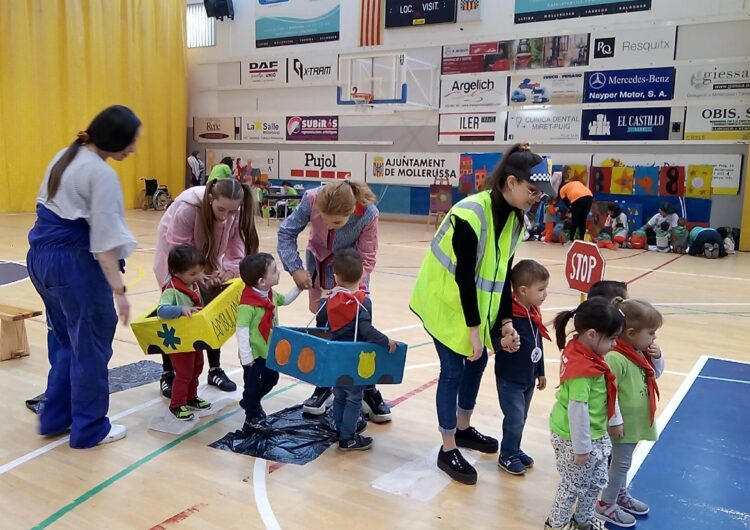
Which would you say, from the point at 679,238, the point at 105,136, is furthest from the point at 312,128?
the point at 105,136

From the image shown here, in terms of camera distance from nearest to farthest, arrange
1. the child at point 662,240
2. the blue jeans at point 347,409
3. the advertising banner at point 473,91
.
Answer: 1. the blue jeans at point 347,409
2. the child at point 662,240
3. the advertising banner at point 473,91

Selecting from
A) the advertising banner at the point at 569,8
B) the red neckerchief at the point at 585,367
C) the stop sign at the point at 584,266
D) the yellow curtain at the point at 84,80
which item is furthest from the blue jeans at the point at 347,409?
the yellow curtain at the point at 84,80

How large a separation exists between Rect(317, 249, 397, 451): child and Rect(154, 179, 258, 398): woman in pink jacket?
812mm

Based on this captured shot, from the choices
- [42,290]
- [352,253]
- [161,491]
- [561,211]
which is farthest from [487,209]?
[561,211]

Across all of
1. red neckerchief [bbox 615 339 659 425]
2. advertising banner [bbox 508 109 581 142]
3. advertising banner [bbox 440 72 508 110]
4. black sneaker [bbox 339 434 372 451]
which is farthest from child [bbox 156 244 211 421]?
advertising banner [bbox 440 72 508 110]

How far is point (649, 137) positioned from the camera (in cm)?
1267

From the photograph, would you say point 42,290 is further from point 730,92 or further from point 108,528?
point 730,92

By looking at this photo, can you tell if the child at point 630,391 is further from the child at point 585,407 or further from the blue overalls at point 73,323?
the blue overalls at point 73,323

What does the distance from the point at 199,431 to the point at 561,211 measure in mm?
10805

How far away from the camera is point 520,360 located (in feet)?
9.59

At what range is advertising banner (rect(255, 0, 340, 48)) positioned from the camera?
52.9 feet

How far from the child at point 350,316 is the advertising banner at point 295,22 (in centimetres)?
1408

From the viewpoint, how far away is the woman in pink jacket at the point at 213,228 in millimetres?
3605

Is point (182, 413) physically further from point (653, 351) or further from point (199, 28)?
point (199, 28)
